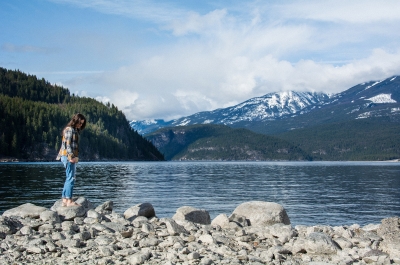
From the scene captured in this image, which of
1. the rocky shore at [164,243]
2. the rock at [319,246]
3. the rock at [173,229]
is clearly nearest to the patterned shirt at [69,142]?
the rocky shore at [164,243]

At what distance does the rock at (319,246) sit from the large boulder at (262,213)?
267 inches

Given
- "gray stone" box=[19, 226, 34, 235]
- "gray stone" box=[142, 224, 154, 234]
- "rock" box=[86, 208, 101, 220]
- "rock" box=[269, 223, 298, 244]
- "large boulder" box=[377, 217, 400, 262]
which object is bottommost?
"large boulder" box=[377, 217, 400, 262]

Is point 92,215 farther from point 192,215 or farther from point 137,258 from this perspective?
point 137,258

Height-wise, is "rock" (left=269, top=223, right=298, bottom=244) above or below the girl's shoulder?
below

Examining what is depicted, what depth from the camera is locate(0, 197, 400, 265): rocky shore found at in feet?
42.3

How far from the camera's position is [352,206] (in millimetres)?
39000

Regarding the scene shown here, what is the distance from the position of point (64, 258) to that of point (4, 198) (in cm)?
2761

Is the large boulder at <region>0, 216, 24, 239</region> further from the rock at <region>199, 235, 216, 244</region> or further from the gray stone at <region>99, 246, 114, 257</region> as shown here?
the rock at <region>199, 235, 216, 244</region>

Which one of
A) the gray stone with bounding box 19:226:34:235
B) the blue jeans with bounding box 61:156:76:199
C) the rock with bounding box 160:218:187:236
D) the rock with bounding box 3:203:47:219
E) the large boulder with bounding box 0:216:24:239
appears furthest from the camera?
the rock with bounding box 3:203:47:219

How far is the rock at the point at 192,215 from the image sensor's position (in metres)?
21.4

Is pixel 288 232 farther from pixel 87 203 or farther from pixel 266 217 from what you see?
pixel 87 203

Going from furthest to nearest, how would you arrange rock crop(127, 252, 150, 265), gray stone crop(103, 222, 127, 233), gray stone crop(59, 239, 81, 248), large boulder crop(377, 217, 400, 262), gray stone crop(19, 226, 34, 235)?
gray stone crop(103, 222, 127, 233)
gray stone crop(19, 226, 34, 235)
large boulder crop(377, 217, 400, 262)
gray stone crop(59, 239, 81, 248)
rock crop(127, 252, 150, 265)

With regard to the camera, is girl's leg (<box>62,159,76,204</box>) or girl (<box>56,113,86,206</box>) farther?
girl's leg (<box>62,159,76,204</box>)

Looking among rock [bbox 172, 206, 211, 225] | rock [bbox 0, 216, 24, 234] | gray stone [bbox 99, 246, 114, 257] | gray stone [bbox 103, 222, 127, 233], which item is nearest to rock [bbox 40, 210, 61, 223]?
rock [bbox 0, 216, 24, 234]
